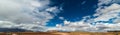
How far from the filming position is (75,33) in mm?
19609

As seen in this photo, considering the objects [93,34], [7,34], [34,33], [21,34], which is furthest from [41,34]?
[93,34]

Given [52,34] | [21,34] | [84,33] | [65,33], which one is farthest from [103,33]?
[21,34]

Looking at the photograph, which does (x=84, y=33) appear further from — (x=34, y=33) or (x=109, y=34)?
(x=34, y=33)

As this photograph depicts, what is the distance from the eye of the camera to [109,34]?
64.3 feet

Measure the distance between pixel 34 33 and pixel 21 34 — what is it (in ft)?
3.99

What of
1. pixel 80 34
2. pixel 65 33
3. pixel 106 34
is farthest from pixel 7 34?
pixel 106 34

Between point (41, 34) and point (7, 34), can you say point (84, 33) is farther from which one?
point (7, 34)

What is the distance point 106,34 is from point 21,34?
823 cm

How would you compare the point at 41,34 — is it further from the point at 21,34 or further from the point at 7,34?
the point at 7,34

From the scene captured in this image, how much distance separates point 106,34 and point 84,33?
7.18 feet

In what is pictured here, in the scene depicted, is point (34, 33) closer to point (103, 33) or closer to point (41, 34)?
point (41, 34)

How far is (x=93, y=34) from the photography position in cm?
1967

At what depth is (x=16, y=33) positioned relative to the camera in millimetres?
18906

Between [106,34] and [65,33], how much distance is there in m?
4.07
